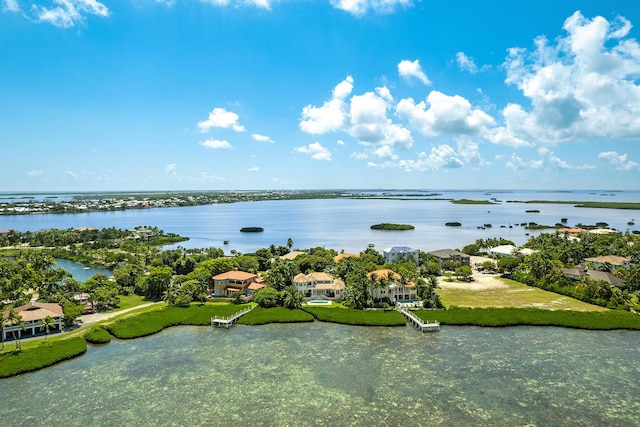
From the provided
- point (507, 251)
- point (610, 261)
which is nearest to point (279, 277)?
point (507, 251)

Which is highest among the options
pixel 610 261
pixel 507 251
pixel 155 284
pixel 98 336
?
pixel 610 261

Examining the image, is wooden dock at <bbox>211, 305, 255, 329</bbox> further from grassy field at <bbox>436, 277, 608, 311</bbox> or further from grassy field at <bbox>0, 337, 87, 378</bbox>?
grassy field at <bbox>436, 277, 608, 311</bbox>

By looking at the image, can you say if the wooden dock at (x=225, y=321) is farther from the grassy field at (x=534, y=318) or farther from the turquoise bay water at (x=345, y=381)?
the grassy field at (x=534, y=318)

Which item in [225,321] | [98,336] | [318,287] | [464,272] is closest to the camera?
[98,336]

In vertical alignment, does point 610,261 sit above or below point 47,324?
above

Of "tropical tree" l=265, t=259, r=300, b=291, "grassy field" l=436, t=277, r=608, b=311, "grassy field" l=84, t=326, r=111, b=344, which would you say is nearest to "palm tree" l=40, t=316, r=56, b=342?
"grassy field" l=84, t=326, r=111, b=344

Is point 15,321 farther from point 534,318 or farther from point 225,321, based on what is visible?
point 534,318

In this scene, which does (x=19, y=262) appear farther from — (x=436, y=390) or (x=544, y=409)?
(x=544, y=409)
